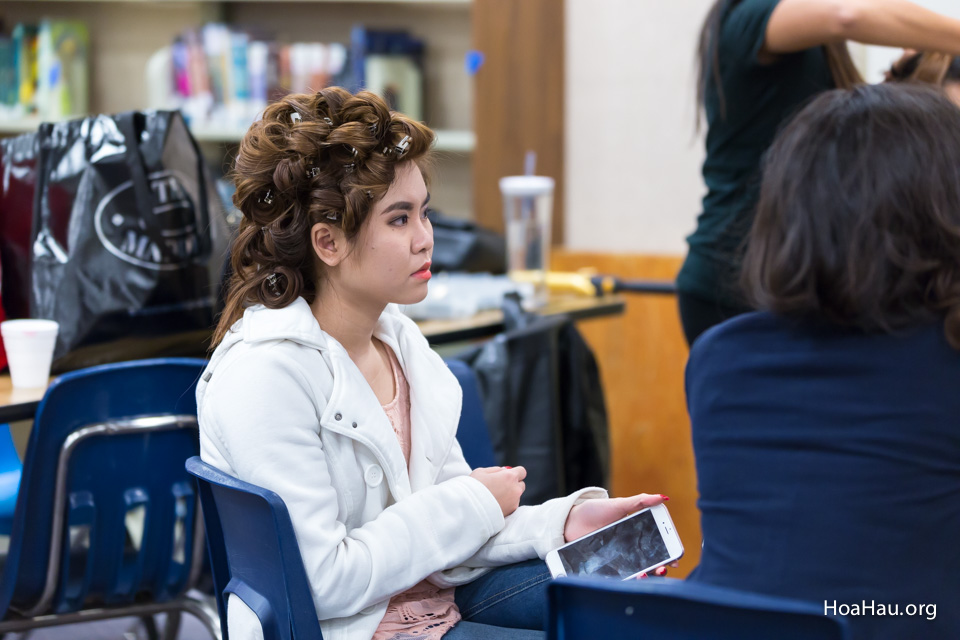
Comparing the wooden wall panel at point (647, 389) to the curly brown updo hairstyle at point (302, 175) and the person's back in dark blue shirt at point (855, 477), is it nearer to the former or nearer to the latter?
the curly brown updo hairstyle at point (302, 175)

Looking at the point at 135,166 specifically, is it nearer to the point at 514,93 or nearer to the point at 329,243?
the point at 329,243

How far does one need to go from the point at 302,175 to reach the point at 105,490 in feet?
2.20

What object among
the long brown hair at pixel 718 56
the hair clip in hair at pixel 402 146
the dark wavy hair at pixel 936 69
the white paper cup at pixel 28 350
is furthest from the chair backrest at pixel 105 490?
the dark wavy hair at pixel 936 69

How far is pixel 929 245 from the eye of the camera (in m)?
0.86

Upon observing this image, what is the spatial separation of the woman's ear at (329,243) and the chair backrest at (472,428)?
33cm

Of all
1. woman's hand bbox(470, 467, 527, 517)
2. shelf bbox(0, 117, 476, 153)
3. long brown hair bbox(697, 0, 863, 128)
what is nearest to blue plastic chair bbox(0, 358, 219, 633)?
woman's hand bbox(470, 467, 527, 517)

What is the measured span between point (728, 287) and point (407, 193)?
0.77 meters

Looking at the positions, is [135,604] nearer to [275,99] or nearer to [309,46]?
[275,99]

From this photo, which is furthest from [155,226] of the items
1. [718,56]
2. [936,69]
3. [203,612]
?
[936,69]

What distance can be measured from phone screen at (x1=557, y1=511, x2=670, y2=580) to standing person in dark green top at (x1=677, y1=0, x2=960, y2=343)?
A: 0.59 m

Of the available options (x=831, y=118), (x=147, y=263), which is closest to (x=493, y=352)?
(x=147, y=263)

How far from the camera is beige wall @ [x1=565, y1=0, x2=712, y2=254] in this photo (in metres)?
2.92

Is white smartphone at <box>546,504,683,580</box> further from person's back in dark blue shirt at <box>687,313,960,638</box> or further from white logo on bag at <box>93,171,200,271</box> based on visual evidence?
white logo on bag at <box>93,171,200,271</box>

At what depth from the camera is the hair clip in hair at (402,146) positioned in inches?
45.6
